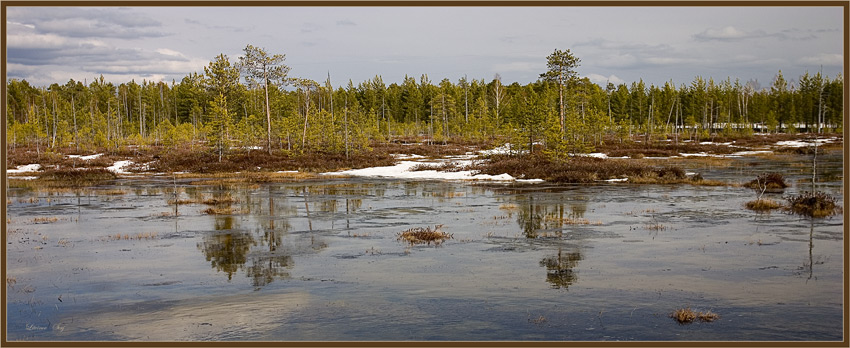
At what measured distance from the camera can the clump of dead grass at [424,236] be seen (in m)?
19.8

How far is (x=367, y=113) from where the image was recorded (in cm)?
12900

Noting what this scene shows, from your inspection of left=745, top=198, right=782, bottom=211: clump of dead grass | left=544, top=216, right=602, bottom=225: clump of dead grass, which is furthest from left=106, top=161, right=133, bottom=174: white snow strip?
left=745, top=198, right=782, bottom=211: clump of dead grass

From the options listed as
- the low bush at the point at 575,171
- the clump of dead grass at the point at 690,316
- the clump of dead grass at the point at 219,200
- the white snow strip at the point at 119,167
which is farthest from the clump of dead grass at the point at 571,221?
the white snow strip at the point at 119,167

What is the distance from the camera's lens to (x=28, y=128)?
8300cm

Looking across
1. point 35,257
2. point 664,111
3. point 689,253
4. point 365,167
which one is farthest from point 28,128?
point 664,111

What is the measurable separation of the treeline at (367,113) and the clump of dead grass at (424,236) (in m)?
28.2

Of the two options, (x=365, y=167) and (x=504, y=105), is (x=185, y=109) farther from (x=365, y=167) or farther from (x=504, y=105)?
(x=365, y=167)

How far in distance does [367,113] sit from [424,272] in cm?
11516

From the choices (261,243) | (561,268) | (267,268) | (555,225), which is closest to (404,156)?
(555,225)

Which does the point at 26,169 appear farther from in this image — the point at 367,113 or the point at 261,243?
the point at 367,113

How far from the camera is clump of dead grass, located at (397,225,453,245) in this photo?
19.8 m

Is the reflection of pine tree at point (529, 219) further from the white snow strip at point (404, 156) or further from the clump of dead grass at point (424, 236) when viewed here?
the white snow strip at point (404, 156)

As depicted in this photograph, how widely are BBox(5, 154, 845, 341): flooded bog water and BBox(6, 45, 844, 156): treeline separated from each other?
25.6 meters

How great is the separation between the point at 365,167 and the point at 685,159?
113 feet
